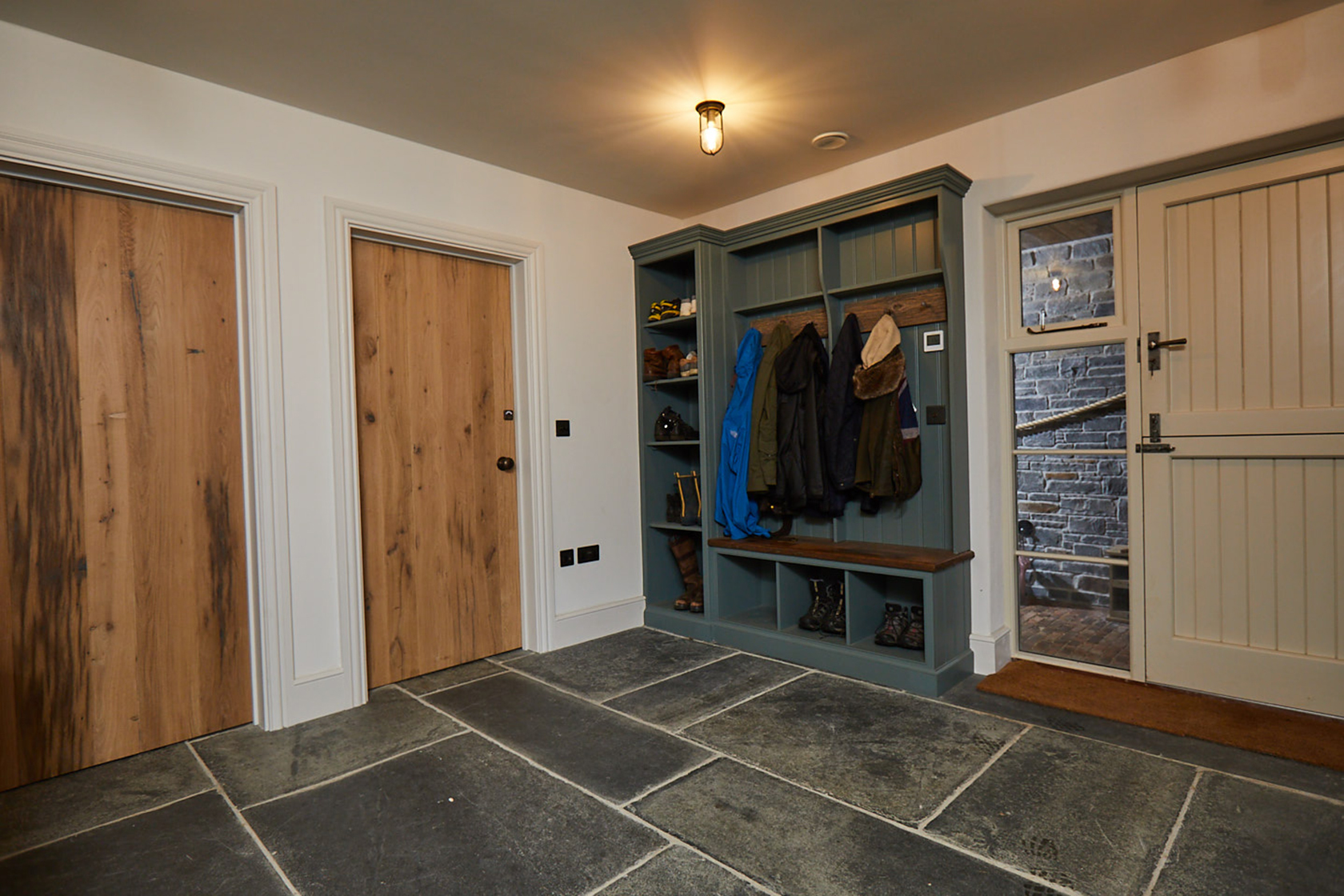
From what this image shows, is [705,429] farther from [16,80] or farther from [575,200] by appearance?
[16,80]

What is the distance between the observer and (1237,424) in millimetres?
2619

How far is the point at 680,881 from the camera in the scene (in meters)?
1.70

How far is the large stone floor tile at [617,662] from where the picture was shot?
3.06 m

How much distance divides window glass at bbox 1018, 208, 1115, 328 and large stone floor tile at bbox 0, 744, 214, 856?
3.63 m

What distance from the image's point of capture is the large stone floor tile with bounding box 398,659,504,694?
3076mm

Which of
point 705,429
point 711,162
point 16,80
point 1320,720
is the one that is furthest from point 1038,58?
point 16,80

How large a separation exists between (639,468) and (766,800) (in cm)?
221

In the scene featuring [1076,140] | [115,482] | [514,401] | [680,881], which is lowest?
[680,881]

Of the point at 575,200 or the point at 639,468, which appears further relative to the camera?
the point at 639,468

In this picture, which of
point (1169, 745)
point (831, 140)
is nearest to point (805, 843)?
point (1169, 745)

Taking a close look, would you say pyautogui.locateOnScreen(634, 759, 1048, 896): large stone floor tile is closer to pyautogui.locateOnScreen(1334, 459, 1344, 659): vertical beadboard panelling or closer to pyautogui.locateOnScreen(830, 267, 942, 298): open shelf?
pyautogui.locateOnScreen(1334, 459, 1344, 659): vertical beadboard panelling

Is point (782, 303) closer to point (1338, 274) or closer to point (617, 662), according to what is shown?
point (617, 662)

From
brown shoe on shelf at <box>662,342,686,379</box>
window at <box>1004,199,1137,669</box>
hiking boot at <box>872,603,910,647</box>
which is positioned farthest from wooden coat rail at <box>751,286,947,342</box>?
hiking boot at <box>872,603,910,647</box>

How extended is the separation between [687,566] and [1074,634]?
76.4 inches
